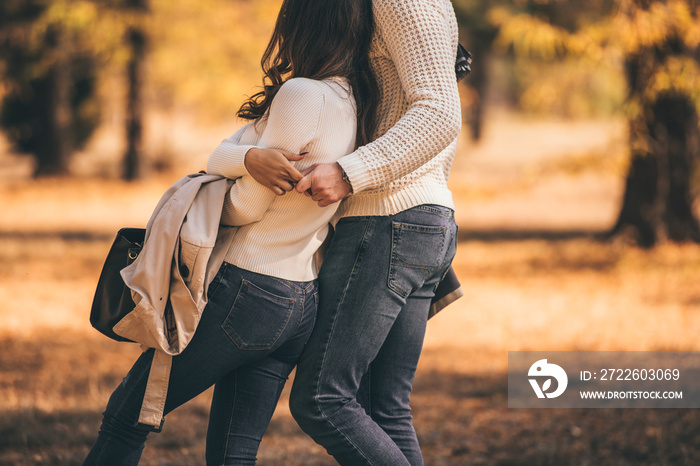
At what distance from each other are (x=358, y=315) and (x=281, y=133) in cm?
53

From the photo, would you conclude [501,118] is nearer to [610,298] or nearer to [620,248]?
[620,248]

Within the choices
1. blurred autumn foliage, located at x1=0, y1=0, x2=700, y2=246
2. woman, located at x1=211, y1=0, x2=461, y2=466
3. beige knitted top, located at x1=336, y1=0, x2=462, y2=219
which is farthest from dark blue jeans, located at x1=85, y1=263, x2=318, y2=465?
blurred autumn foliage, located at x1=0, y1=0, x2=700, y2=246

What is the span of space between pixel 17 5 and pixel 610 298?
1290 cm

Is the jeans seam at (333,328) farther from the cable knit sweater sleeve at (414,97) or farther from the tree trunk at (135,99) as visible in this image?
the tree trunk at (135,99)

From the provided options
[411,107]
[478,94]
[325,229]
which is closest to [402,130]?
[411,107]

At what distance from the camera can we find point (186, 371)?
78.2 inches

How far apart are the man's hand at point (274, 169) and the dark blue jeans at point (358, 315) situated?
11.1 inches

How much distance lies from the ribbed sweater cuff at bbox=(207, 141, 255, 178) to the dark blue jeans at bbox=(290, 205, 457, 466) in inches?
13.9

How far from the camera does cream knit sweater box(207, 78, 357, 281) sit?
193 cm

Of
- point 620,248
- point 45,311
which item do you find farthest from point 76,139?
point 620,248

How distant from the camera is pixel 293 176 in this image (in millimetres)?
1896

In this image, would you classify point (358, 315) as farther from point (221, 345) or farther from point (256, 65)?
point (256, 65)
